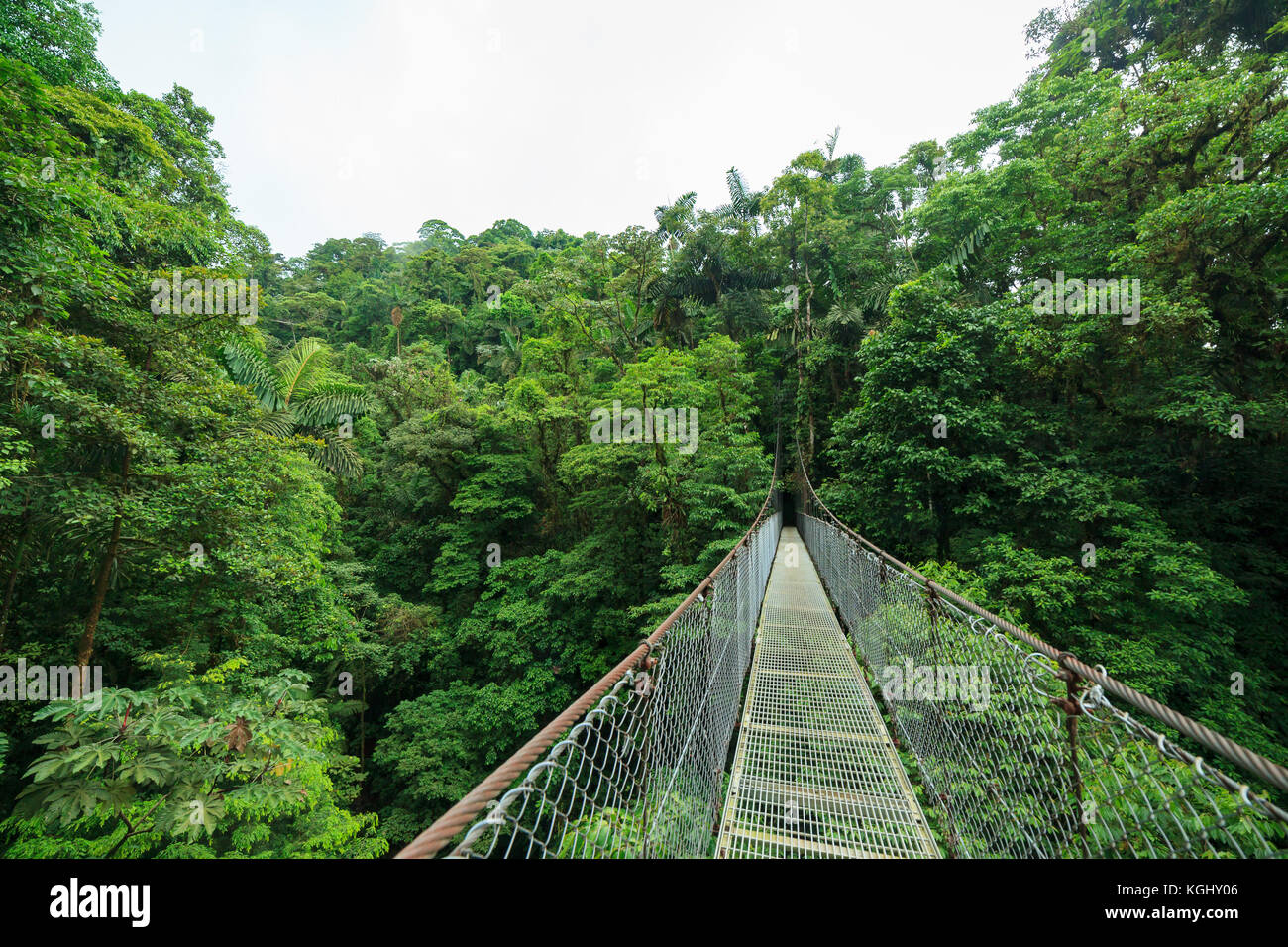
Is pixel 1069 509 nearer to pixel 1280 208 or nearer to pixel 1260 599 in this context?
pixel 1260 599

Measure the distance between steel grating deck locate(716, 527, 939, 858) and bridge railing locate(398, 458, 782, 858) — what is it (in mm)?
154

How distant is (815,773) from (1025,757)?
796mm

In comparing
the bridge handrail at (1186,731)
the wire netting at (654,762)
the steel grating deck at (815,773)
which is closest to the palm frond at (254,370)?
the wire netting at (654,762)

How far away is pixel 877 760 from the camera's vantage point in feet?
6.51

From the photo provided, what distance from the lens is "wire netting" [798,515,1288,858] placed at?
0.79 m

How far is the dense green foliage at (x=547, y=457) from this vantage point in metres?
3.46

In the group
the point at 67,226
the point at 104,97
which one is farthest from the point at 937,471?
the point at 104,97

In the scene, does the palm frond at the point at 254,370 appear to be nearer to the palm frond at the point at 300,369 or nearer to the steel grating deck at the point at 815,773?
the palm frond at the point at 300,369

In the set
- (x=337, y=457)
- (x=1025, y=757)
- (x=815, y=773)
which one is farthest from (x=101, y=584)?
(x=1025, y=757)

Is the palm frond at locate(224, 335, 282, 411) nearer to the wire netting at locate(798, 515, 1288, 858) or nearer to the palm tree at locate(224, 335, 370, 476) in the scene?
the palm tree at locate(224, 335, 370, 476)

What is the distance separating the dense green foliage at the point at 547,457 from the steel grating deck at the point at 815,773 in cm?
93

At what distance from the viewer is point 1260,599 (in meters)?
5.43

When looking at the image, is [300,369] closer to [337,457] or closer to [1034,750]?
[337,457]

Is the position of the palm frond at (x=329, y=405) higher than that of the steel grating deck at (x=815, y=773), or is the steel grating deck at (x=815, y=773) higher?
the palm frond at (x=329, y=405)
